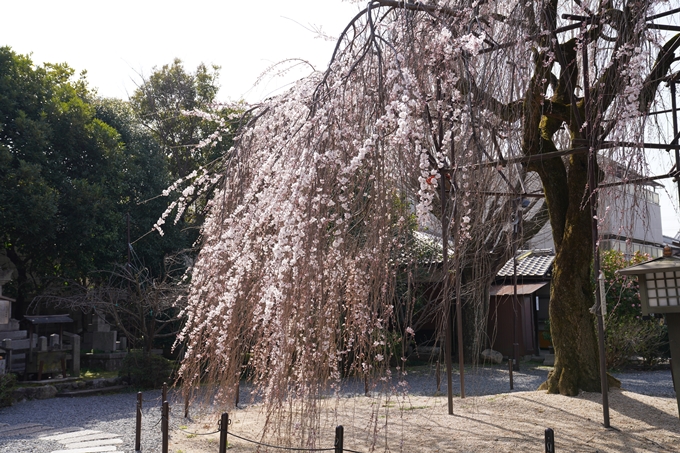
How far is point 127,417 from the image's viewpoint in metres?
8.27

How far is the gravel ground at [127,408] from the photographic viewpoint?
6.57 m

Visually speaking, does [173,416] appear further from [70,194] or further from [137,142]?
[137,142]

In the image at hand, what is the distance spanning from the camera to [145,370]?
11.1 metres

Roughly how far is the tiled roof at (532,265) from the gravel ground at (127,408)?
309cm

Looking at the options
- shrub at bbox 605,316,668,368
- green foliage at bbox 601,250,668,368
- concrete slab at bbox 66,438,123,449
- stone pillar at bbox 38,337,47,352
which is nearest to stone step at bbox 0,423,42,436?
concrete slab at bbox 66,438,123,449

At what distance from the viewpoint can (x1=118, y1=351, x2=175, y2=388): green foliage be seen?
36.4 ft

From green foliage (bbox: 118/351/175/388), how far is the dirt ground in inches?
177

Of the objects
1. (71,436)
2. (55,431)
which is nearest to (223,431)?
(71,436)

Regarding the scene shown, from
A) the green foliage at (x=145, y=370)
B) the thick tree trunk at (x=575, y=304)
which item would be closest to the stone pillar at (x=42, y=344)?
the green foliage at (x=145, y=370)

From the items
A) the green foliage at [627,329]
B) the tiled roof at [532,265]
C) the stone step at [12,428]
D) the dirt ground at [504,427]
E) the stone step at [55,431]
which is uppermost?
the tiled roof at [532,265]

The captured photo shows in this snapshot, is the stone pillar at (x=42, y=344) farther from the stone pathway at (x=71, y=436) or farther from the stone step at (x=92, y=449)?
the stone step at (x=92, y=449)

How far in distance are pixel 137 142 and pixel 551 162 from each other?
11.3 metres

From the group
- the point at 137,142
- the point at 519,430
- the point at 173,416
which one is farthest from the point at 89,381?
the point at 519,430

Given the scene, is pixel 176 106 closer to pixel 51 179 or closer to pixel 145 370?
pixel 51 179
